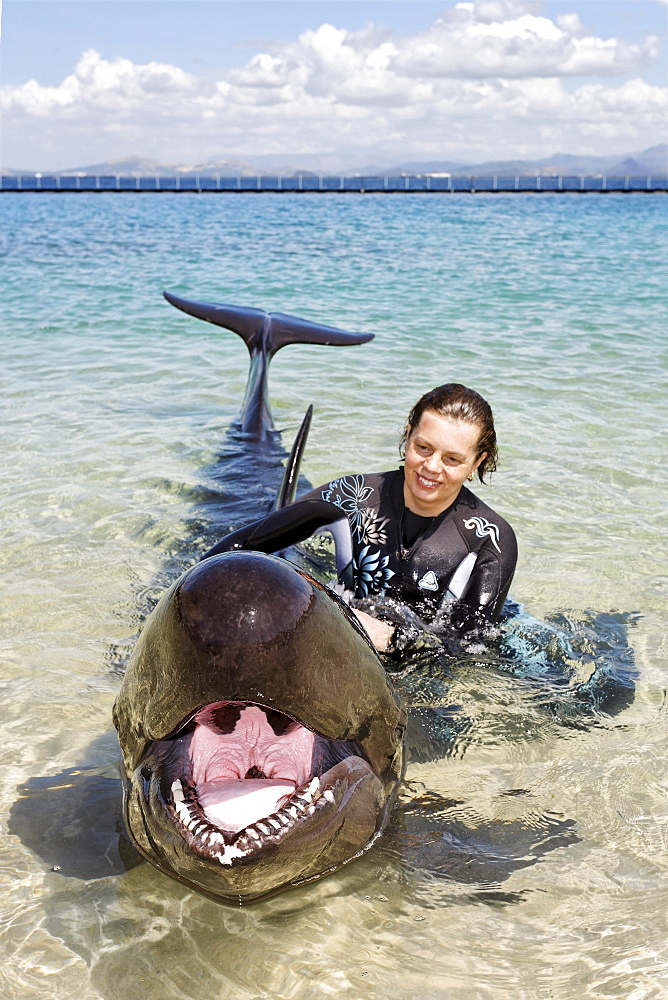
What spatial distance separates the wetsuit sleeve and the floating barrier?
79105mm

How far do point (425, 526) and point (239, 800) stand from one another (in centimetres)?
185

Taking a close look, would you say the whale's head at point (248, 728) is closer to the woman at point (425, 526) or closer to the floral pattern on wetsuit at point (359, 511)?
the woman at point (425, 526)

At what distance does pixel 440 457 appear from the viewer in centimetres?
349

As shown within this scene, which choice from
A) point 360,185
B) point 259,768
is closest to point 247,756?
point 259,768

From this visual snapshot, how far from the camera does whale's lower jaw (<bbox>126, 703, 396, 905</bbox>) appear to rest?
6.54 feet

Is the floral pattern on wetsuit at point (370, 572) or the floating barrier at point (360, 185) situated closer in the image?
the floral pattern on wetsuit at point (370, 572)

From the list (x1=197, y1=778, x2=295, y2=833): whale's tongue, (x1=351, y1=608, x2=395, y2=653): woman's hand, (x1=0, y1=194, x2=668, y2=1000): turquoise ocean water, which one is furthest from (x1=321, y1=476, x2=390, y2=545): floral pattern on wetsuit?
(x1=197, y1=778, x2=295, y2=833): whale's tongue

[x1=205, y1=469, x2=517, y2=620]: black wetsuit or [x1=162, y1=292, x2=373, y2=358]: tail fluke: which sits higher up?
[x1=162, y1=292, x2=373, y2=358]: tail fluke

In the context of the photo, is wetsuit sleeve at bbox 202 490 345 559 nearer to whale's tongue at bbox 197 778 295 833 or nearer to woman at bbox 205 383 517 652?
woman at bbox 205 383 517 652

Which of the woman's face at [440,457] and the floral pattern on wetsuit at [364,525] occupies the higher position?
the woman's face at [440,457]

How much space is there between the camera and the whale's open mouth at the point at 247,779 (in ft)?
6.54

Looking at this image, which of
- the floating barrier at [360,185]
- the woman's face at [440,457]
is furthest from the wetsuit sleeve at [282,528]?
the floating barrier at [360,185]

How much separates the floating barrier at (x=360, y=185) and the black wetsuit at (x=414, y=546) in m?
78.8

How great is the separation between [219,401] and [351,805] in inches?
278
